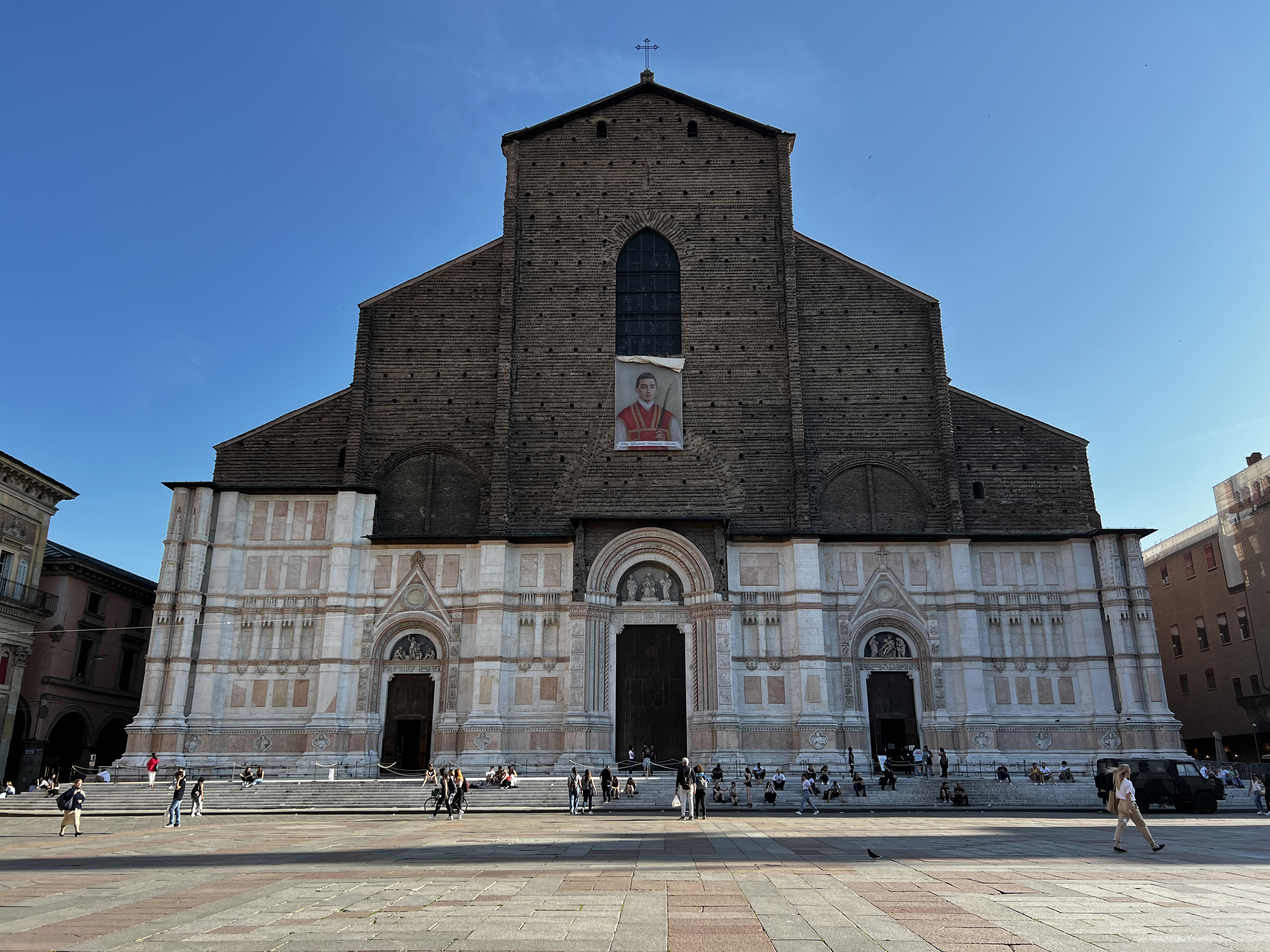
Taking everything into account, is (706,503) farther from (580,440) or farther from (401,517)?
(401,517)

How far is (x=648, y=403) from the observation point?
1283 inches

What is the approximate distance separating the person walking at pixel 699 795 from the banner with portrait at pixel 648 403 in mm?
12742

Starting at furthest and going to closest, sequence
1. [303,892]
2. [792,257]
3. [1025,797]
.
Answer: [792,257], [1025,797], [303,892]

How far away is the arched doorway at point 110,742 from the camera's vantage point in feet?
131

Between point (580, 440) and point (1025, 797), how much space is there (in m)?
17.4

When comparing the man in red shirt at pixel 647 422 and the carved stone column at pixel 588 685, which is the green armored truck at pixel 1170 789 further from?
the man in red shirt at pixel 647 422

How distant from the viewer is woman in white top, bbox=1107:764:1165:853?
12.9 m

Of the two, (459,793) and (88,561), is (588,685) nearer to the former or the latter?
(459,793)

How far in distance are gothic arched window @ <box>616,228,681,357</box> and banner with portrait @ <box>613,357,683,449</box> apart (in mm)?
603

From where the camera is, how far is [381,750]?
1169 inches

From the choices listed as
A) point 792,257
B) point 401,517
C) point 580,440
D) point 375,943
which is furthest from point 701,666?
point 375,943

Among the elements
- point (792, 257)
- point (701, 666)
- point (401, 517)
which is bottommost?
point (701, 666)

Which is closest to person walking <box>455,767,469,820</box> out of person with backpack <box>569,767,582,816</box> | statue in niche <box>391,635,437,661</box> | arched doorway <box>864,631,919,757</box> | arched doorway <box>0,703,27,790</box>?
person with backpack <box>569,767,582,816</box>

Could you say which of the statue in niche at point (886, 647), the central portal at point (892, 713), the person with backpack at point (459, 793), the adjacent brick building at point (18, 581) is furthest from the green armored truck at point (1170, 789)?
the adjacent brick building at point (18, 581)
